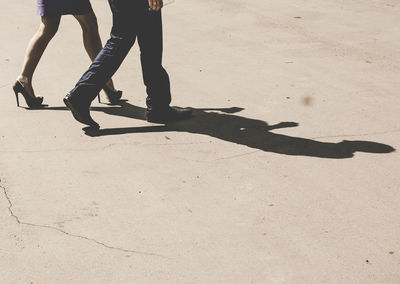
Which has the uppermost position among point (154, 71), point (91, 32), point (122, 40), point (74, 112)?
point (122, 40)

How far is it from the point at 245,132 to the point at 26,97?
1925 mm

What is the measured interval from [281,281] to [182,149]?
1.82 meters

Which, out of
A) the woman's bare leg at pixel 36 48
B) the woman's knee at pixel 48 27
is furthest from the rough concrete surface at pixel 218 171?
the woman's knee at pixel 48 27

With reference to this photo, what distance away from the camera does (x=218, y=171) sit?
452cm

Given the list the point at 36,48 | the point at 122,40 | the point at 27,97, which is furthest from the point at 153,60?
the point at 27,97

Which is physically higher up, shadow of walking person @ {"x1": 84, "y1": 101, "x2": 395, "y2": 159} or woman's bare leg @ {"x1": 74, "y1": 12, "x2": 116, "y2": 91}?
woman's bare leg @ {"x1": 74, "y1": 12, "x2": 116, "y2": 91}

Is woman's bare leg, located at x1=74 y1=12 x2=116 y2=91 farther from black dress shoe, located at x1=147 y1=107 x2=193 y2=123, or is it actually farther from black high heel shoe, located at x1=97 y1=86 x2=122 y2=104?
black dress shoe, located at x1=147 y1=107 x2=193 y2=123

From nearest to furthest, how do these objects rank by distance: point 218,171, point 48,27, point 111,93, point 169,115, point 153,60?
1. point 218,171
2. point 153,60
3. point 169,115
4. point 48,27
5. point 111,93

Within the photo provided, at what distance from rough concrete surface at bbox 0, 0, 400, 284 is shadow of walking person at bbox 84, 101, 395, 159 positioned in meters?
0.02

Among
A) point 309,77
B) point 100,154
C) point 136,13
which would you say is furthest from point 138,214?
point 309,77

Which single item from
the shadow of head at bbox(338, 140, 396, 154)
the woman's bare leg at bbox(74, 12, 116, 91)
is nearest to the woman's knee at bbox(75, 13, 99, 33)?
the woman's bare leg at bbox(74, 12, 116, 91)

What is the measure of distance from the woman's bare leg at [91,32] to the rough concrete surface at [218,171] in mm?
488

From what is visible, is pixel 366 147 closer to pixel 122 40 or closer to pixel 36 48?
pixel 122 40

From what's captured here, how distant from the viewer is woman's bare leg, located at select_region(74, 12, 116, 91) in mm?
5656
